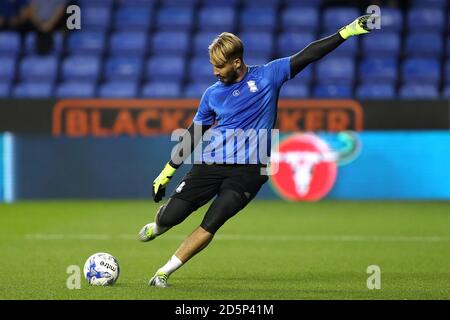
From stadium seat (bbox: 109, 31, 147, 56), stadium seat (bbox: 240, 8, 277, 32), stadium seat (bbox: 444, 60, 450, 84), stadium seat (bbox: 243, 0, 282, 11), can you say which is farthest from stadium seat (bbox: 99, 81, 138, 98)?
stadium seat (bbox: 444, 60, 450, 84)

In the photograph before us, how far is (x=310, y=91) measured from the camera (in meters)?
18.0

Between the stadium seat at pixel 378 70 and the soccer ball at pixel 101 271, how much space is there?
11059 millimetres

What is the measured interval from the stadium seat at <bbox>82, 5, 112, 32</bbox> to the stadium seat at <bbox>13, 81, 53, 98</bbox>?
58.1 inches

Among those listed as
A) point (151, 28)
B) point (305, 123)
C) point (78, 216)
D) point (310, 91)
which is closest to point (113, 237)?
point (78, 216)

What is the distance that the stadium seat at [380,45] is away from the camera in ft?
61.4

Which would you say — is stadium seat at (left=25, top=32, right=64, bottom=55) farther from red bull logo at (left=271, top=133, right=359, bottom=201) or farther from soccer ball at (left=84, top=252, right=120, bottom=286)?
soccer ball at (left=84, top=252, right=120, bottom=286)

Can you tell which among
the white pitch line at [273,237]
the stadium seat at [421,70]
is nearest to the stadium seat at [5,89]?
the white pitch line at [273,237]

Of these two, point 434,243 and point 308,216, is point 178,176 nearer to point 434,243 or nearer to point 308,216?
point 308,216

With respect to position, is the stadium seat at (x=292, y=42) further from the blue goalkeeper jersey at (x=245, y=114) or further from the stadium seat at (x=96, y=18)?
the blue goalkeeper jersey at (x=245, y=114)

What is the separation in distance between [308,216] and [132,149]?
372 centimetres

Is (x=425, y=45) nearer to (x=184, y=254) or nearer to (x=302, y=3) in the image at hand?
(x=302, y=3)

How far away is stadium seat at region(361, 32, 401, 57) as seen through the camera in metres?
18.7

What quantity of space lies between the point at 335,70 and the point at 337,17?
54.5 inches

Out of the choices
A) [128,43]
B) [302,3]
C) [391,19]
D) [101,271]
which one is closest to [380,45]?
[391,19]
